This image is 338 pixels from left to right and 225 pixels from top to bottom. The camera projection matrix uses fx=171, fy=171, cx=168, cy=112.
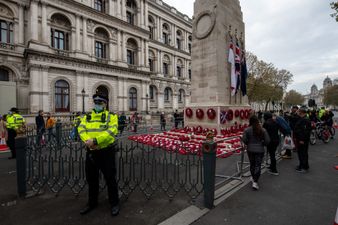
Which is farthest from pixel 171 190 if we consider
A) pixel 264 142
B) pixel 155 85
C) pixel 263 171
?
pixel 155 85

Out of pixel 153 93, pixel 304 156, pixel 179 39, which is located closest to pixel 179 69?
pixel 179 39

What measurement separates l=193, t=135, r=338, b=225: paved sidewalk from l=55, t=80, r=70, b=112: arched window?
922 inches

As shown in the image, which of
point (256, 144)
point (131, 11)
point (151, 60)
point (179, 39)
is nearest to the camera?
point (256, 144)

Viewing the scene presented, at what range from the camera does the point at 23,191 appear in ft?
12.5

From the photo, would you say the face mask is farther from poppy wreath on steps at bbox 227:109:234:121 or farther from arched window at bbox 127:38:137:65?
arched window at bbox 127:38:137:65

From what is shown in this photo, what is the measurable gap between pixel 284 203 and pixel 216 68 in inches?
321

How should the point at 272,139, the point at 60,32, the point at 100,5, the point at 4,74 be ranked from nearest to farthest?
the point at 272,139, the point at 4,74, the point at 60,32, the point at 100,5

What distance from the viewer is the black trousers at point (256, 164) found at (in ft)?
13.7

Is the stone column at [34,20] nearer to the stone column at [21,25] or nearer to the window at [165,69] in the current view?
the stone column at [21,25]

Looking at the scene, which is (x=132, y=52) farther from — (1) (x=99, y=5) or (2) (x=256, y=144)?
(2) (x=256, y=144)

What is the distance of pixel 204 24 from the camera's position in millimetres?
11023

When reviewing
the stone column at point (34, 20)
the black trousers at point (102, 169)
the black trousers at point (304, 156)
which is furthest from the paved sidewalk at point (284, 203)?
the stone column at point (34, 20)

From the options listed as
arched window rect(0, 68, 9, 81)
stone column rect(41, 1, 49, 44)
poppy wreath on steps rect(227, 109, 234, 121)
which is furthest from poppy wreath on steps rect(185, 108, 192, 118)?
arched window rect(0, 68, 9, 81)

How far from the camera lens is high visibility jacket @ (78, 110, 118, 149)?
2920mm
